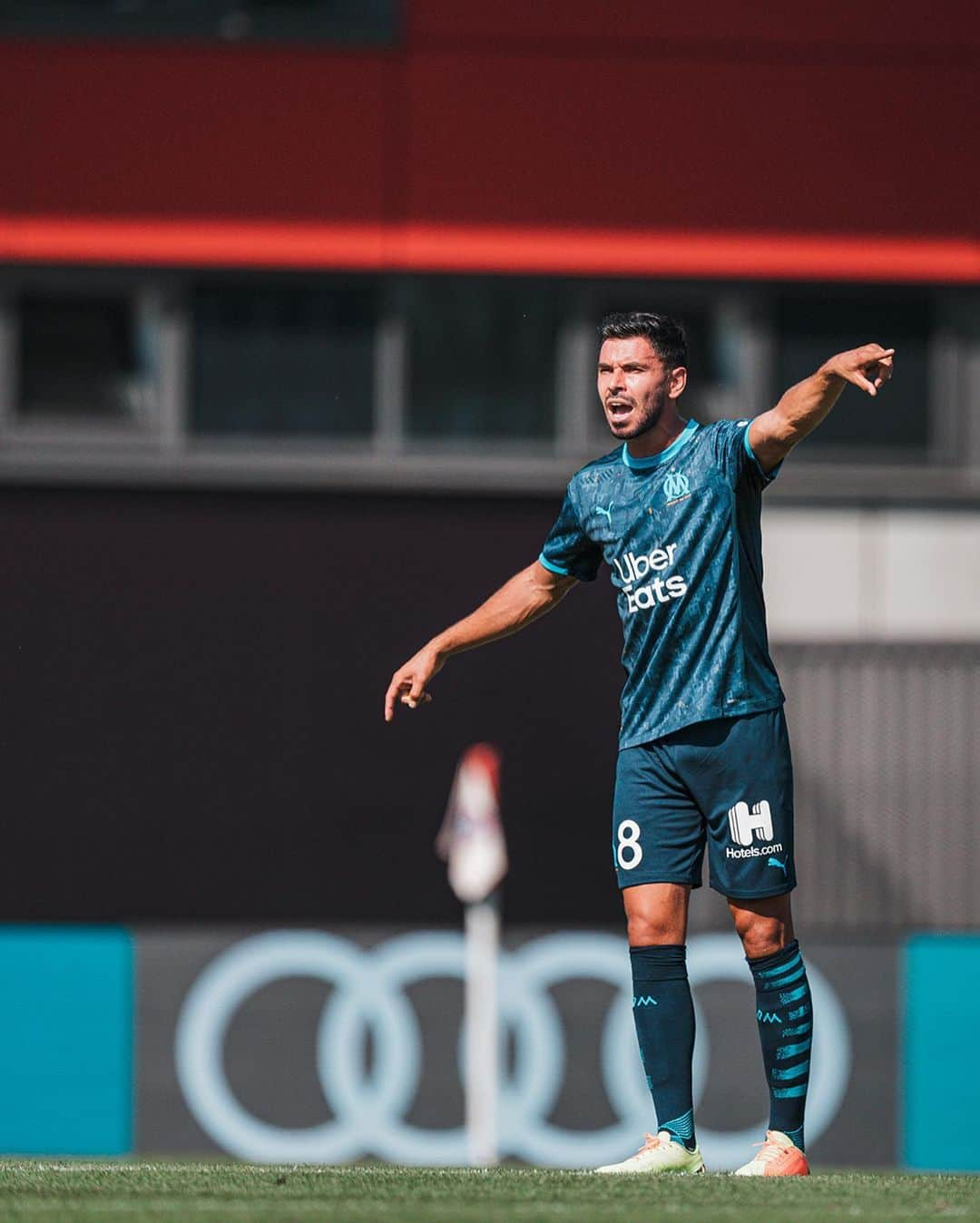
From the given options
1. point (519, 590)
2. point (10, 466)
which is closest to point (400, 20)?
point (10, 466)

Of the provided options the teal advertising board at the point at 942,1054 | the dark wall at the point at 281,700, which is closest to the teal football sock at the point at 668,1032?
the teal advertising board at the point at 942,1054

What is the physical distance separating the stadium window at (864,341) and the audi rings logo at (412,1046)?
361cm

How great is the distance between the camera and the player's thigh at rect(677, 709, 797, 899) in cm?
508

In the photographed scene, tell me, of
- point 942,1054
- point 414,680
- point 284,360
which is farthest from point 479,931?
point 414,680

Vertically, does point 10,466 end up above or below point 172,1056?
above

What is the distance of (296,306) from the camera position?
1242 centimetres

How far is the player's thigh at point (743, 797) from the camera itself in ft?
16.7

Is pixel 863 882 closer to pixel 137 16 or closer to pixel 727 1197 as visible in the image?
pixel 137 16

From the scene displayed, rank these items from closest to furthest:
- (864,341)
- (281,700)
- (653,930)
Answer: (653,930), (281,700), (864,341)

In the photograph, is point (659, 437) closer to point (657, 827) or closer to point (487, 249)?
point (657, 827)

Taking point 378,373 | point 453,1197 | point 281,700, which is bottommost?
point 453,1197

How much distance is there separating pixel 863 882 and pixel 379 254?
14.2 feet

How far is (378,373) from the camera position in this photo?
1244 centimetres

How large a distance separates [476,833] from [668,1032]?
5.72 meters
